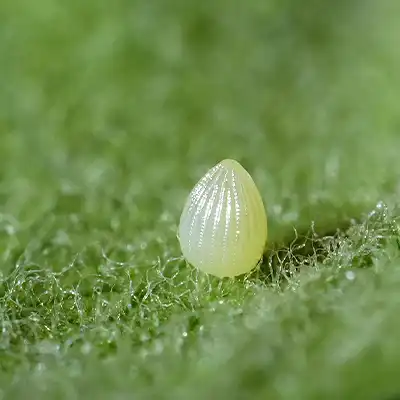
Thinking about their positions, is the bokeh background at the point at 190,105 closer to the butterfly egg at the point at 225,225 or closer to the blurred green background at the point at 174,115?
the blurred green background at the point at 174,115

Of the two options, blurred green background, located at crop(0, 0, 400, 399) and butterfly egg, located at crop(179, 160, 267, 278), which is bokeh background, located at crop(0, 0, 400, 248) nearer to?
blurred green background, located at crop(0, 0, 400, 399)

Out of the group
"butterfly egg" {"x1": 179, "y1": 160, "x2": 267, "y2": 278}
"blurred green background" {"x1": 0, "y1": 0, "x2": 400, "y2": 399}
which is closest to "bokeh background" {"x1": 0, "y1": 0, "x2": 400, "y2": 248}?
"blurred green background" {"x1": 0, "y1": 0, "x2": 400, "y2": 399}

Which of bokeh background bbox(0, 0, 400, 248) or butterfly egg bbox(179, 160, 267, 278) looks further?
bokeh background bbox(0, 0, 400, 248)

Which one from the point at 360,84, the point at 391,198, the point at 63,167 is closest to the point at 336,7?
the point at 360,84

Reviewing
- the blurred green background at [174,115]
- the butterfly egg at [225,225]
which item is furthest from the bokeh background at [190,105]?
the butterfly egg at [225,225]

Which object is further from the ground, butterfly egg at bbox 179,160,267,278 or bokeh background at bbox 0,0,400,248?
bokeh background at bbox 0,0,400,248

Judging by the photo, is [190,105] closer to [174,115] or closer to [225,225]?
[174,115]
